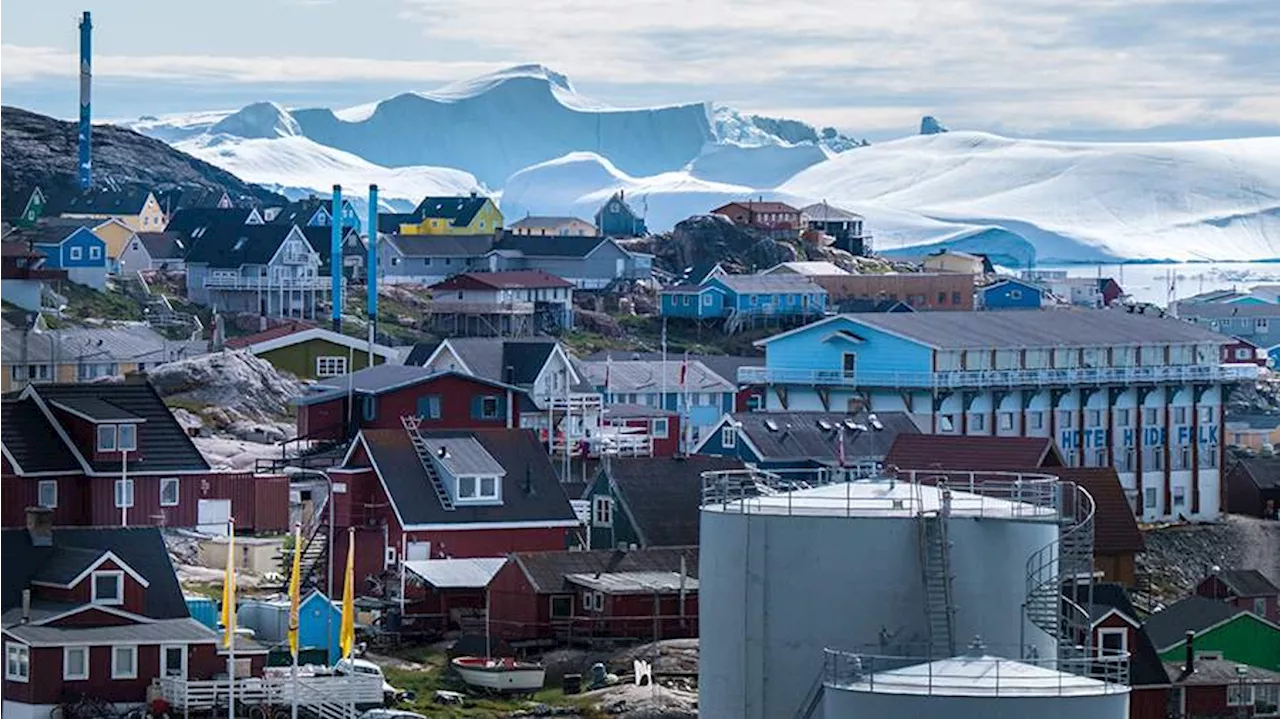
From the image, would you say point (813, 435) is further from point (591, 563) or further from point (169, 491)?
point (169, 491)

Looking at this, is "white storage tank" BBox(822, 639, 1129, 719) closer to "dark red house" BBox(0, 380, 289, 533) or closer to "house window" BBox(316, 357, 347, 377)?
"dark red house" BBox(0, 380, 289, 533)

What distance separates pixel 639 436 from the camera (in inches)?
3061

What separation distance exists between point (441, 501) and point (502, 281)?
5467cm

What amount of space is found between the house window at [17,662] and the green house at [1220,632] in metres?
19.8

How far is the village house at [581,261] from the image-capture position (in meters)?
126

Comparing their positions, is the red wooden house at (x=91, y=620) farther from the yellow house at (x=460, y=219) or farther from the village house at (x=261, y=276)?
the yellow house at (x=460, y=219)

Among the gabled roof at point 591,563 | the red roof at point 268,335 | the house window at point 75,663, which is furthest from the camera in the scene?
the red roof at point 268,335

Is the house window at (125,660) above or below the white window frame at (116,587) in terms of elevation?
below

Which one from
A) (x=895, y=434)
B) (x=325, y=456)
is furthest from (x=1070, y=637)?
(x=895, y=434)

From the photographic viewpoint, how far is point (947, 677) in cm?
2538

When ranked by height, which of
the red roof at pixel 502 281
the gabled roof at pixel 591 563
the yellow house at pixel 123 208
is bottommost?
the gabled roof at pixel 591 563

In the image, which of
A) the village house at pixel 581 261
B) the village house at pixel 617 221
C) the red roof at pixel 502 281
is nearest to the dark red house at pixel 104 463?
the red roof at pixel 502 281

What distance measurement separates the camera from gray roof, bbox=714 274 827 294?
116875mm

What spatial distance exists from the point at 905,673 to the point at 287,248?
87.1 m
